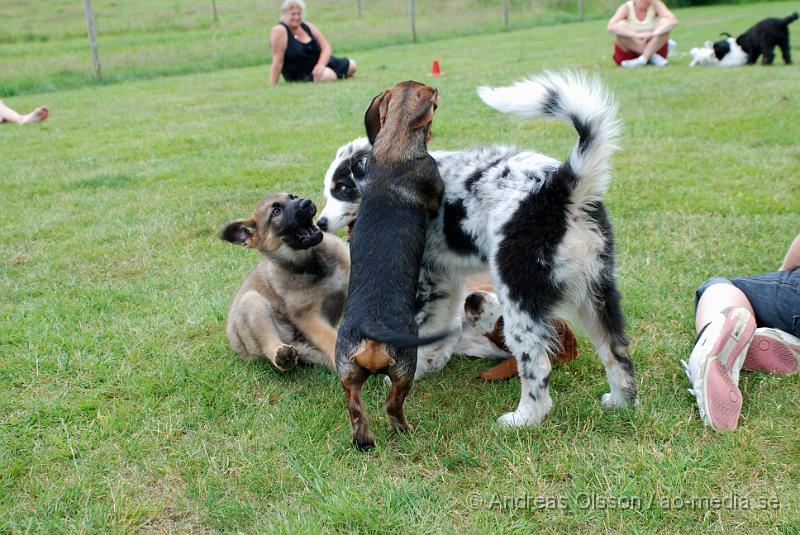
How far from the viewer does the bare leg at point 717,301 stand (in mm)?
3742

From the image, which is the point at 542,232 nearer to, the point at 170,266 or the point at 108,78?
the point at 170,266

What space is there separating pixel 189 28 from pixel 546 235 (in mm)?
25063

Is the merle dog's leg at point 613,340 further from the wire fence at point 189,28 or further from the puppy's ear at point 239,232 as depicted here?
the wire fence at point 189,28

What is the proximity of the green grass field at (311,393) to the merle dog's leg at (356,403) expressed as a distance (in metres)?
0.07

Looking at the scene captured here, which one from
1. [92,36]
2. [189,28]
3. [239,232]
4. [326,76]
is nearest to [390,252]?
[239,232]

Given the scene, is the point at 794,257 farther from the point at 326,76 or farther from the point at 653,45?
the point at 326,76

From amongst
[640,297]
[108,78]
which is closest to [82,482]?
[640,297]

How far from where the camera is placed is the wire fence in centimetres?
1756

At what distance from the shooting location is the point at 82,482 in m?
3.09

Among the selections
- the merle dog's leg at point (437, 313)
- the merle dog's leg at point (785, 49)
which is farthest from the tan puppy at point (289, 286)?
the merle dog's leg at point (785, 49)

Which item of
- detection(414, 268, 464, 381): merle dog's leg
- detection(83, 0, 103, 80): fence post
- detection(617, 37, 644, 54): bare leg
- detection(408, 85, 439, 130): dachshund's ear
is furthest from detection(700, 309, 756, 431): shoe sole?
detection(83, 0, 103, 80): fence post

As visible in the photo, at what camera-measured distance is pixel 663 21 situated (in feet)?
48.2

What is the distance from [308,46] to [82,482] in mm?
12969

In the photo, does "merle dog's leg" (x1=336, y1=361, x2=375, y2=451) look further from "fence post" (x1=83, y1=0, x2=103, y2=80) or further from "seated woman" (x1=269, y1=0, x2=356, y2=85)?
"fence post" (x1=83, y1=0, x2=103, y2=80)
